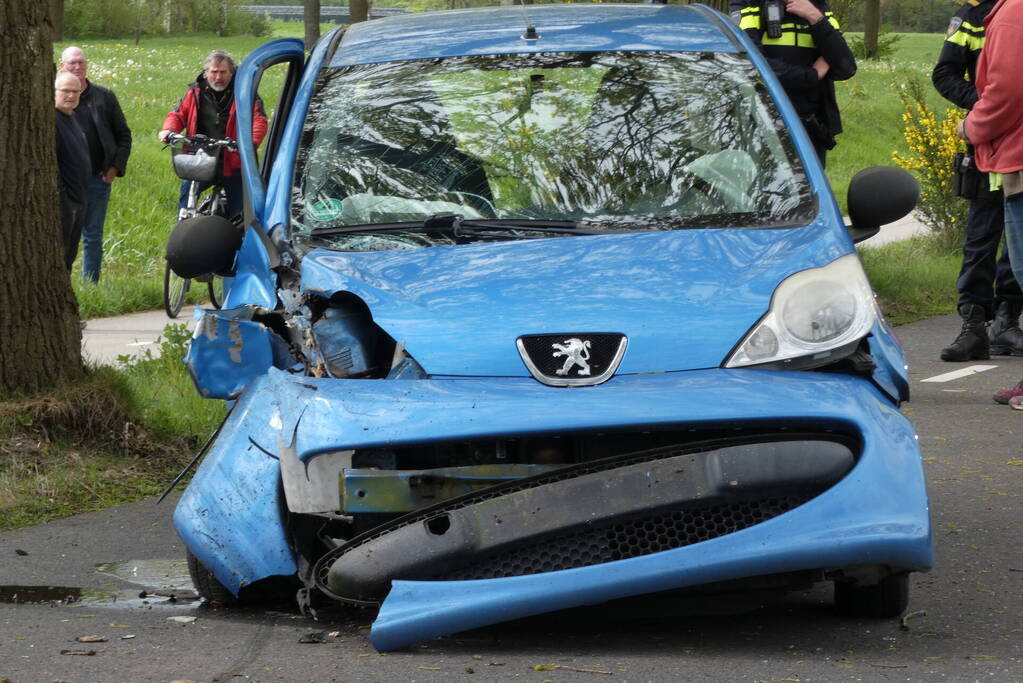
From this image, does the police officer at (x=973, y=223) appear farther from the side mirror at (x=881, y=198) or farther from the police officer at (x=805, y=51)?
Result: the side mirror at (x=881, y=198)

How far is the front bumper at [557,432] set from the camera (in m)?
3.73

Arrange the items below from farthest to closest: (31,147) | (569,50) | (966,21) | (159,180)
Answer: (159,180)
(966,21)
(31,147)
(569,50)

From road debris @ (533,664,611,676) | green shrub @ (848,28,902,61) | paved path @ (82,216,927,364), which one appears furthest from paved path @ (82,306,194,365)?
green shrub @ (848,28,902,61)

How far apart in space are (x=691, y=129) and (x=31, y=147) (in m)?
2.81

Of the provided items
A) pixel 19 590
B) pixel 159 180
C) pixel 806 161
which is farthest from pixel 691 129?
pixel 159 180

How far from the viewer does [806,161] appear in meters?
5.11

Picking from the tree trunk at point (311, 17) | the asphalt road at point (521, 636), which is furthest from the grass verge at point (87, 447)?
the tree trunk at point (311, 17)

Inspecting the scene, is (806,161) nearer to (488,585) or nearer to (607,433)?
(607,433)

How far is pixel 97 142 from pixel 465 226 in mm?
9002

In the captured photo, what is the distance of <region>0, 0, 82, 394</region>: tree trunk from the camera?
6445 millimetres

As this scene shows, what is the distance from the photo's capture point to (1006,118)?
26.8ft

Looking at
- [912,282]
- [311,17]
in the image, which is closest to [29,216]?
[912,282]

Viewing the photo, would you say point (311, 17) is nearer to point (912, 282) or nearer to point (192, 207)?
point (192, 207)

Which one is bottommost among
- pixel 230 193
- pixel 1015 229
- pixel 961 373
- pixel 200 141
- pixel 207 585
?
pixel 961 373
